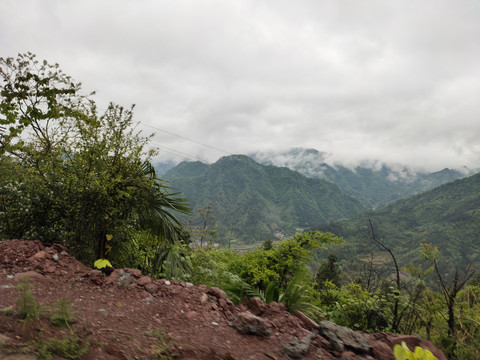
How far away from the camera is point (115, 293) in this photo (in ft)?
11.1

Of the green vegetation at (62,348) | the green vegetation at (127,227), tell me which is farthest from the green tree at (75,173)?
the green vegetation at (62,348)

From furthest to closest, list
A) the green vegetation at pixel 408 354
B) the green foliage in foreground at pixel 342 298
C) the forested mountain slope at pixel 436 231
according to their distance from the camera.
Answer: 1. the forested mountain slope at pixel 436 231
2. the green foliage in foreground at pixel 342 298
3. the green vegetation at pixel 408 354

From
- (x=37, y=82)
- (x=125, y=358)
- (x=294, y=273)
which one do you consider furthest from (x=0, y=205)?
(x=294, y=273)

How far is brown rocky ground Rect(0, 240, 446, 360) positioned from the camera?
216 cm

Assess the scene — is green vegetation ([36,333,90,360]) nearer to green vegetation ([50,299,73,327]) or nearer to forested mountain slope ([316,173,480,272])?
green vegetation ([50,299,73,327])

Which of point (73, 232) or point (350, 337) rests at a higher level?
point (73, 232)

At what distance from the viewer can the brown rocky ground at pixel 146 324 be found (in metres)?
2.16

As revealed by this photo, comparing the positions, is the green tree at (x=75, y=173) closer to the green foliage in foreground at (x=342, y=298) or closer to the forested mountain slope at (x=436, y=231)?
the green foliage in foreground at (x=342, y=298)

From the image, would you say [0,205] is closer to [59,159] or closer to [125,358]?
[59,159]

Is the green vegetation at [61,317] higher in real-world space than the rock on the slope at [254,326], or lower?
higher

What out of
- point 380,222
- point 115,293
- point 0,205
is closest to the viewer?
point 115,293

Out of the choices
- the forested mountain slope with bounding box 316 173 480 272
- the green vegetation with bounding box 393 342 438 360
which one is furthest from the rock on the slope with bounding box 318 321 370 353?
the forested mountain slope with bounding box 316 173 480 272

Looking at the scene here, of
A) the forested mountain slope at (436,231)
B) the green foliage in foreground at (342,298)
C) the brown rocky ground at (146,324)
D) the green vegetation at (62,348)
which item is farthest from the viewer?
the forested mountain slope at (436,231)

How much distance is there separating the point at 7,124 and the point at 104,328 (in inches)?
171
